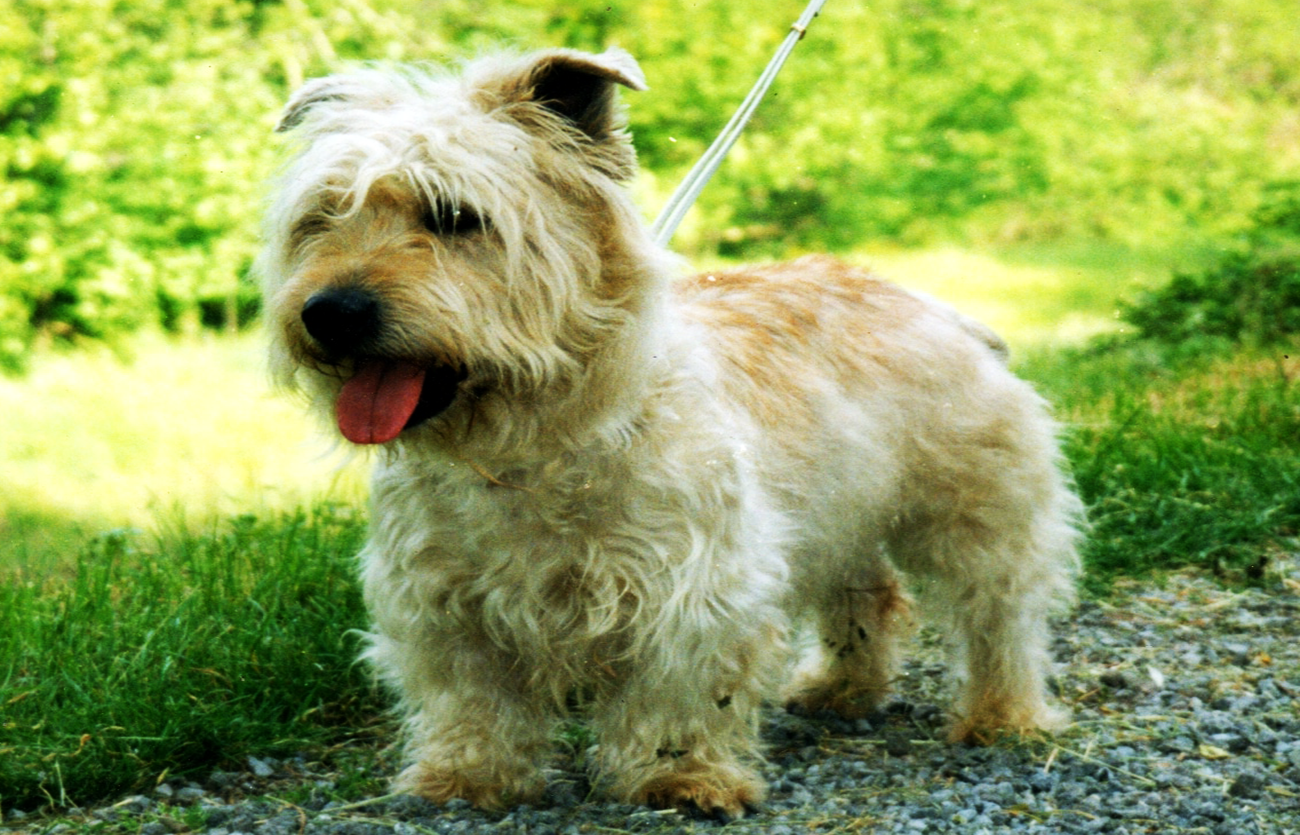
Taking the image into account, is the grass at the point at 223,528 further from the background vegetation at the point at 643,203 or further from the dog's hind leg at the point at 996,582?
the dog's hind leg at the point at 996,582

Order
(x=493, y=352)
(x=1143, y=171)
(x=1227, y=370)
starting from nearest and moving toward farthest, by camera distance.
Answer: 1. (x=493, y=352)
2. (x=1227, y=370)
3. (x=1143, y=171)

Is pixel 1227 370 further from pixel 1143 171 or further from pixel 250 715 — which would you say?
pixel 1143 171

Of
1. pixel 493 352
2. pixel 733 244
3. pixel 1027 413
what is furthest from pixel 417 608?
pixel 733 244

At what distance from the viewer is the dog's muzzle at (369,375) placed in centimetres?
284

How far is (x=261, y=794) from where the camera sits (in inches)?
140

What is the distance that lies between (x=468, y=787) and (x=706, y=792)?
0.58 m

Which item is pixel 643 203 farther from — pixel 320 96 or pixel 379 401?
pixel 379 401

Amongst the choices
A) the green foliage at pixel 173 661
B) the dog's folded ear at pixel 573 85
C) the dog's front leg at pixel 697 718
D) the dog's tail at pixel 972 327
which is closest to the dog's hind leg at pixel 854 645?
the dog's tail at pixel 972 327

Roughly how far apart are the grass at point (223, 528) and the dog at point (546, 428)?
21.5 inches

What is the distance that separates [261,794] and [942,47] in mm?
12159

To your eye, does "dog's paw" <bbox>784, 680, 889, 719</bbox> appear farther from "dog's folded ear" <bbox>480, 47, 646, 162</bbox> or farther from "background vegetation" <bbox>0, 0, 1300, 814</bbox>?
"dog's folded ear" <bbox>480, 47, 646, 162</bbox>

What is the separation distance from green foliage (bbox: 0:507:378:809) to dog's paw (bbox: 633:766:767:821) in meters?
1.03

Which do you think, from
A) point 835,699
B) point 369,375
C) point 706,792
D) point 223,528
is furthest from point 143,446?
point 706,792

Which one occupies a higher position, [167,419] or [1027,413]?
[1027,413]
